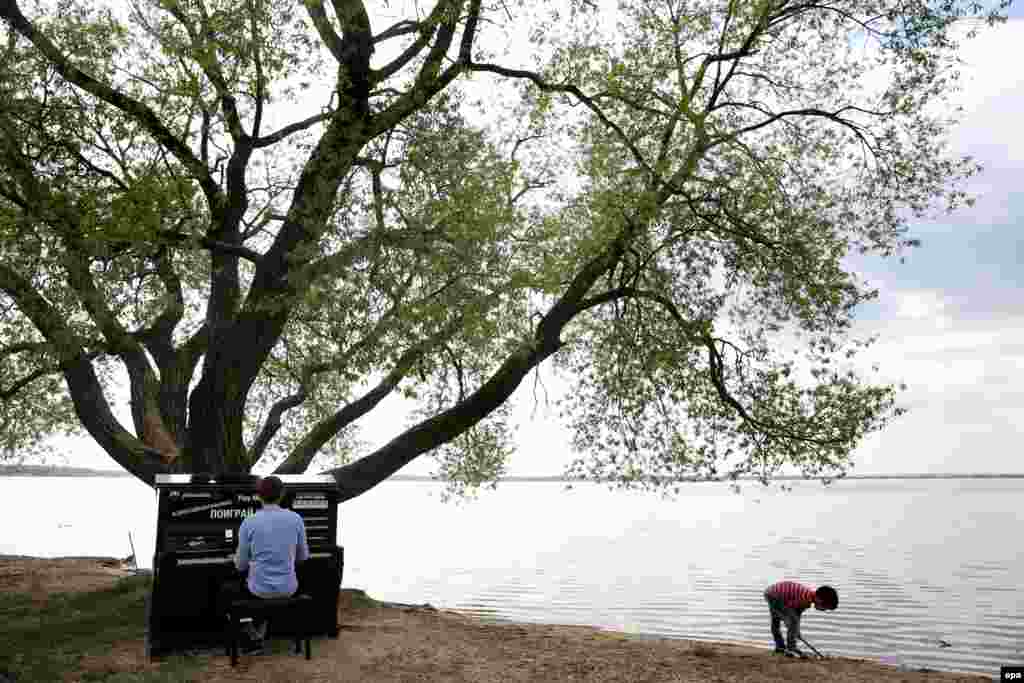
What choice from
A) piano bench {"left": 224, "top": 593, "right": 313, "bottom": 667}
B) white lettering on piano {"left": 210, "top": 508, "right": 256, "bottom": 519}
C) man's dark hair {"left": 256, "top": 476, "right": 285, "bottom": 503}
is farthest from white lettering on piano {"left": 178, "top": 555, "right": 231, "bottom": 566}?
man's dark hair {"left": 256, "top": 476, "right": 285, "bottom": 503}

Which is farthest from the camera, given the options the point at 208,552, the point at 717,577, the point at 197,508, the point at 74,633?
the point at 717,577

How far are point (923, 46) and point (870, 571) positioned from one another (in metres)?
28.8

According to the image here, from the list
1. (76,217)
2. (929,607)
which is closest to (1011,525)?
(929,607)

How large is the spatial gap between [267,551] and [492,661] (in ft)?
10.9

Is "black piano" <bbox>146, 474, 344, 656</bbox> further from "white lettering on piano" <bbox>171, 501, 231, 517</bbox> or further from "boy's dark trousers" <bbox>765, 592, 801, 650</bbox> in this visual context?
"boy's dark trousers" <bbox>765, 592, 801, 650</bbox>

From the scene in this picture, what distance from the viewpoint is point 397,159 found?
1569 centimetres

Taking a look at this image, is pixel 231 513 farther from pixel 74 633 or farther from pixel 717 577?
pixel 717 577

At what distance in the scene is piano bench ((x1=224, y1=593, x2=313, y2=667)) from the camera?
992 centimetres

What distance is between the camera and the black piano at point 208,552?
10711mm

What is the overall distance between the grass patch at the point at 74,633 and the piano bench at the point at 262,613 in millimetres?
479

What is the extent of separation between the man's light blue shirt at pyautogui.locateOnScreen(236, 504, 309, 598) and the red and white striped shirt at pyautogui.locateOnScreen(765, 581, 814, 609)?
682 cm

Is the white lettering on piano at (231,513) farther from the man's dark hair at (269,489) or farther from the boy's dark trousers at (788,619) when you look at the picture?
the boy's dark trousers at (788,619)

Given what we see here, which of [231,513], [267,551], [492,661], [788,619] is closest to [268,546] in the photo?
[267,551]

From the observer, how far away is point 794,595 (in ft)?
40.8
